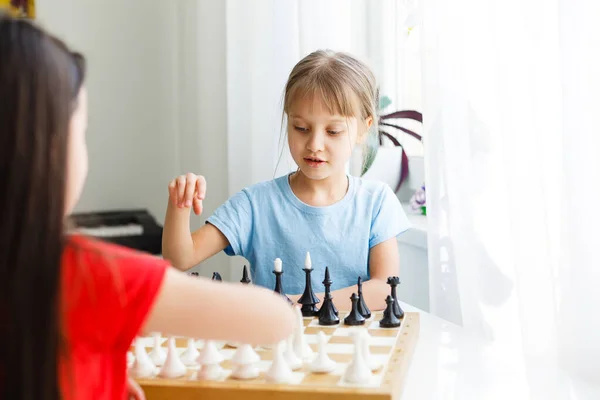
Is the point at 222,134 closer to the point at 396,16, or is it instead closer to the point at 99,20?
the point at 396,16

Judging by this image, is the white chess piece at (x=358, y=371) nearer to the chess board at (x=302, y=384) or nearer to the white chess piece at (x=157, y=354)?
the chess board at (x=302, y=384)

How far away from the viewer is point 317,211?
→ 175 centimetres

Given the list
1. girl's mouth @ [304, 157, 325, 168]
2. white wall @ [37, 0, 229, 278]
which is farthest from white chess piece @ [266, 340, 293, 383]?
white wall @ [37, 0, 229, 278]

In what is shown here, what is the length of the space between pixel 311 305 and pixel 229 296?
630 mm

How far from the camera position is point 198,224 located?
114 inches

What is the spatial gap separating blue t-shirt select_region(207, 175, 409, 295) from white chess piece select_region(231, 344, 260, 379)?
668 millimetres

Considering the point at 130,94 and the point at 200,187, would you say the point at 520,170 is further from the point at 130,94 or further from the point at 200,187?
the point at 130,94

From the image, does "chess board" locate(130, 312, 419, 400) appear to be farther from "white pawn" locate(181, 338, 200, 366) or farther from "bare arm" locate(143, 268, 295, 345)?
"bare arm" locate(143, 268, 295, 345)

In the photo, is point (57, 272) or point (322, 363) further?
point (322, 363)

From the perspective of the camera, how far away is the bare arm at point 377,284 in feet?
4.92

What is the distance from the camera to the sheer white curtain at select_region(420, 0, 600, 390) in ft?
3.53

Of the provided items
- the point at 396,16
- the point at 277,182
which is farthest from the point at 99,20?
the point at 277,182

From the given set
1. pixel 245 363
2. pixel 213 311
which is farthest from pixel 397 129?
pixel 213 311

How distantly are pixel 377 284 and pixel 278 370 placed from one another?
0.61 metres
